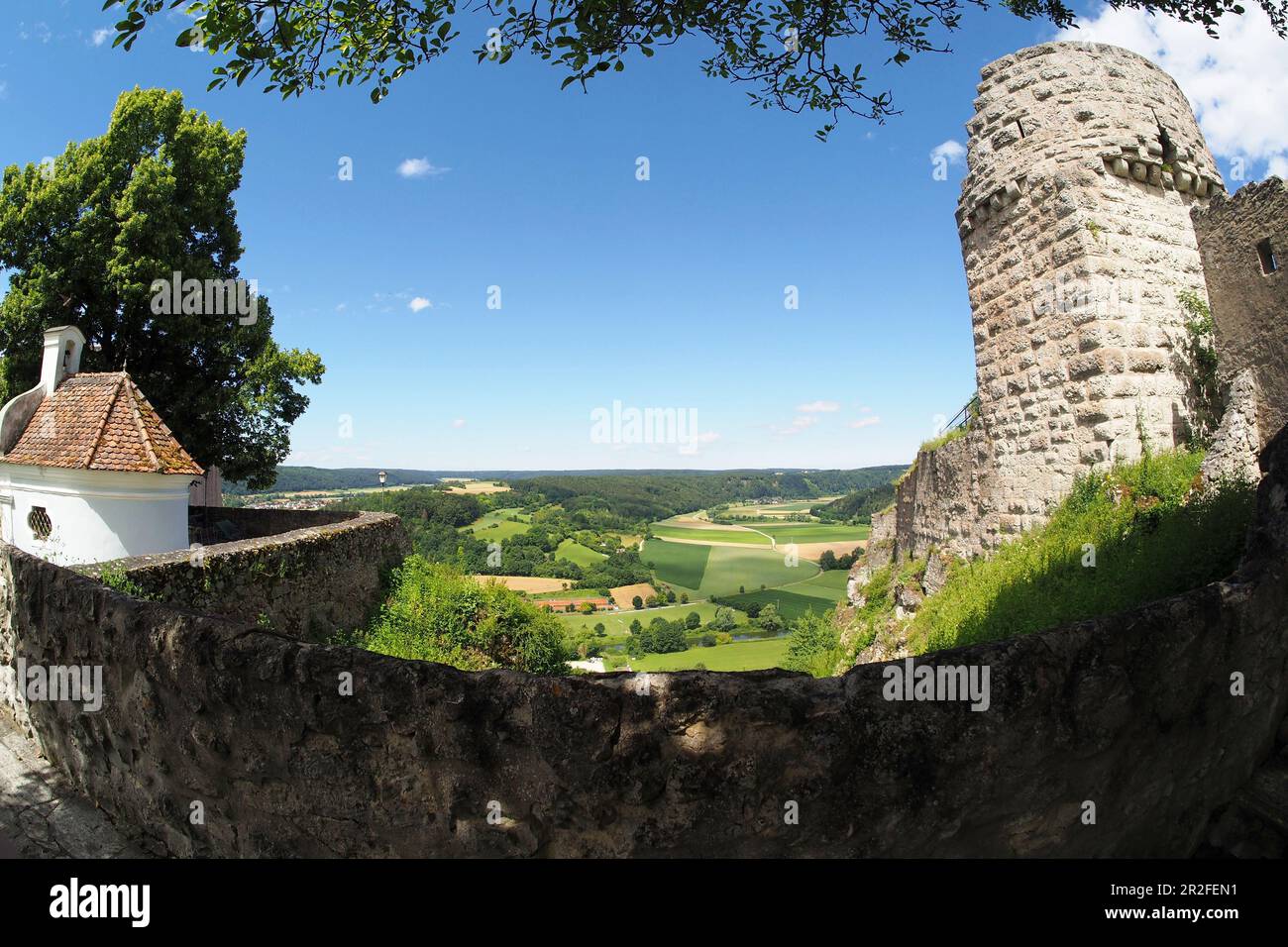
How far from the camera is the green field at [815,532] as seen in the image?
60.3m

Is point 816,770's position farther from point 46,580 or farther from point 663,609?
point 663,609

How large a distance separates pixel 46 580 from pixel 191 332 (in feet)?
52.3

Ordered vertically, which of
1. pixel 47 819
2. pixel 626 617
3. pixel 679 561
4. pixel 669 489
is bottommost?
pixel 626 617

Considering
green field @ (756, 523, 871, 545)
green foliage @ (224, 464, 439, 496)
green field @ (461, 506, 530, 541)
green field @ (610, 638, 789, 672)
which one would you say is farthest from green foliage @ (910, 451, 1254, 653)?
green foliage @ (224, 464, 439, 496)

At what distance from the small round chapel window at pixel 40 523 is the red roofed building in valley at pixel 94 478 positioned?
0.06 ft

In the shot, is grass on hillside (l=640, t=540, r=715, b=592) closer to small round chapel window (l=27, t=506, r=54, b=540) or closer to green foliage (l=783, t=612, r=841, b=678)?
green foliage (l=783, t=612, r=841, b=678)

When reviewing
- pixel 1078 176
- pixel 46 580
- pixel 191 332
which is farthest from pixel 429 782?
pixel 191 332

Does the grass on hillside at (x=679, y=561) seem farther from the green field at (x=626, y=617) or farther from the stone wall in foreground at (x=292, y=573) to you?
the stone wall in foreground at (x=292, y=573)

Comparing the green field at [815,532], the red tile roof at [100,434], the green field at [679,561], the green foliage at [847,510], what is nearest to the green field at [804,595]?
the green field at [679,561]

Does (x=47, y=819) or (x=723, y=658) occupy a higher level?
(x=47, y=819)

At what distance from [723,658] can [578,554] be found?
69.2 feet

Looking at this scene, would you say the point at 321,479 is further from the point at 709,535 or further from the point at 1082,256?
the point at 1082,256

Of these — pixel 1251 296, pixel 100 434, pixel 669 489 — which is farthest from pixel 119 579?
pixel 669 489

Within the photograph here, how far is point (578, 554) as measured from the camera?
42.0 metres
